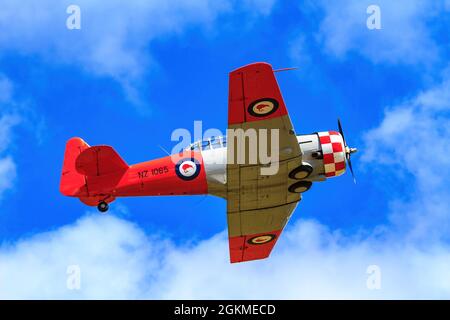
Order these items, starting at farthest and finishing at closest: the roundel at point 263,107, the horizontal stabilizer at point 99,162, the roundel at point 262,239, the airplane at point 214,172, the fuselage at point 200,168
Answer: the roundel at point 262,239, the fuselage at point 200,168, the horizontal stabilizer at point 99,162, the airplane at point 214,172, the roundel at point 263,107

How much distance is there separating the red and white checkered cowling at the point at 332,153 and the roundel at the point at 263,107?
2224mm

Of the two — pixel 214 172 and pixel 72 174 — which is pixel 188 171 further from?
pixel 72 174

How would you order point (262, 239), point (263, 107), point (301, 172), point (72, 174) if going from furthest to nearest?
1. point (262, 239)
2. point (72, 174)
3. point (301, 172)
4. point (263, 107)

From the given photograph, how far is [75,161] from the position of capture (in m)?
20.5

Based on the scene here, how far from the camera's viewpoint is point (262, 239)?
23.1 m

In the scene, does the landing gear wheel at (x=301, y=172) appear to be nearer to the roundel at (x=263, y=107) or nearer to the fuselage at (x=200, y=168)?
the fuselage at (x=200, y=168)

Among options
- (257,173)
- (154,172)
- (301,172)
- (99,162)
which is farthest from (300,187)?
(99,162)

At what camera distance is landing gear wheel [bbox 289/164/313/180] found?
1980 centimetres

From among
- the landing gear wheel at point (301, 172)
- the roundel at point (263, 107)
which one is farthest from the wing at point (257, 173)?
the landing gear wheel at point (301, 172)

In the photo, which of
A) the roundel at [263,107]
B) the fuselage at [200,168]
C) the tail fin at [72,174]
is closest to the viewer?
the roundel at [263,107]

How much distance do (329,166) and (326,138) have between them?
0.72 metres

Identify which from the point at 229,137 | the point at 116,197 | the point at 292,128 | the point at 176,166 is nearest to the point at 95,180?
the point at 116,197

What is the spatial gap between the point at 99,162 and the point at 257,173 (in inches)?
158

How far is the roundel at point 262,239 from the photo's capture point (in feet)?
75.4
